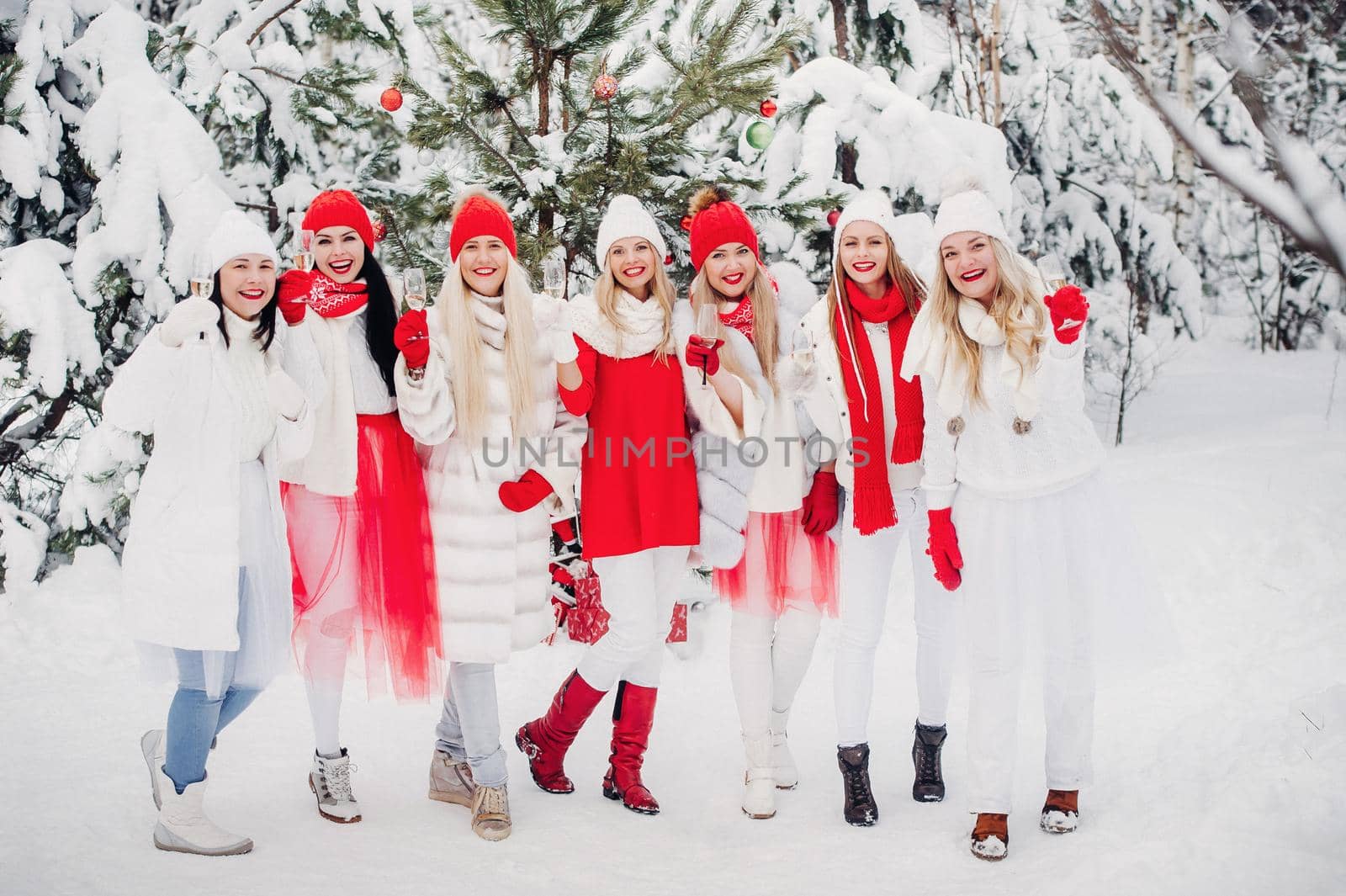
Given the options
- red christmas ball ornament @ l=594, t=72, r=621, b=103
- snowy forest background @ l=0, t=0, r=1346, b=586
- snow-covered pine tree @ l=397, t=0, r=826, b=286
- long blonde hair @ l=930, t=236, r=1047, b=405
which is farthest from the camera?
snowy forest background @ l=0, t=0, r=1346, b=586

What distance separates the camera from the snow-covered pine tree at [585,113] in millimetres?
4367

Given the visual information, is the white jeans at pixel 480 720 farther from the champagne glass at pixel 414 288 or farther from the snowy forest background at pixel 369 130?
the snowy forest background at pixel 369 130

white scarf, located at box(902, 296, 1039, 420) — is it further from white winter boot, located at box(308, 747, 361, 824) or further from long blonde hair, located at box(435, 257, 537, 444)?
white winter boot, located at box(308, 747, 361, 824)

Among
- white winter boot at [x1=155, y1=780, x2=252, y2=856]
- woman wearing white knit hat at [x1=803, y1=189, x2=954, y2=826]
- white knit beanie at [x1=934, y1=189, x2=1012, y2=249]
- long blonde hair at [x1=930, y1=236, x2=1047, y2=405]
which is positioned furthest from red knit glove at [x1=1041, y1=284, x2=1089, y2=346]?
white winter boot at [x1=155, y1=780, x2=252, y2=856]

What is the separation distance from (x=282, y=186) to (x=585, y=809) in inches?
153

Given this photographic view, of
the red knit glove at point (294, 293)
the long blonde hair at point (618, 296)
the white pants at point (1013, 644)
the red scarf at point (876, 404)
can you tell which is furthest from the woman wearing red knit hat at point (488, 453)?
the white pants at point (1013, 644)

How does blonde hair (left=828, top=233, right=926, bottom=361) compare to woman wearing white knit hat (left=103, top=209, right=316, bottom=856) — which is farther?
blonde hair (left=828, top=233, right=926, bottom=361)

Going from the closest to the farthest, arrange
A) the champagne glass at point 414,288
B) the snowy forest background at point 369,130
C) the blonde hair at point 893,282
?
the champagne glass at point 414,288 < the blonde hair at point 893,282 < the snowy forest background at point 369,130

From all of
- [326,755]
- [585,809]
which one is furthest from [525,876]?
[326,755]

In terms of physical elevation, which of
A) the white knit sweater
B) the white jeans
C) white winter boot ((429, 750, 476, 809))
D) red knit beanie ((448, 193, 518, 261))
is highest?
red knit beanie ((448, 193, 518, 261))

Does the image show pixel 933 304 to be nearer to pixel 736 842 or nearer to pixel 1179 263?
pixel 736 842

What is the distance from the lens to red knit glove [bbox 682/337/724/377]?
10.5 feet

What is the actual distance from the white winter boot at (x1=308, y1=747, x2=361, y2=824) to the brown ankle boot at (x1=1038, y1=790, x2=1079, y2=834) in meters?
2.20

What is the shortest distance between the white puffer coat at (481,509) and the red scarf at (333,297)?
0.78 ft
